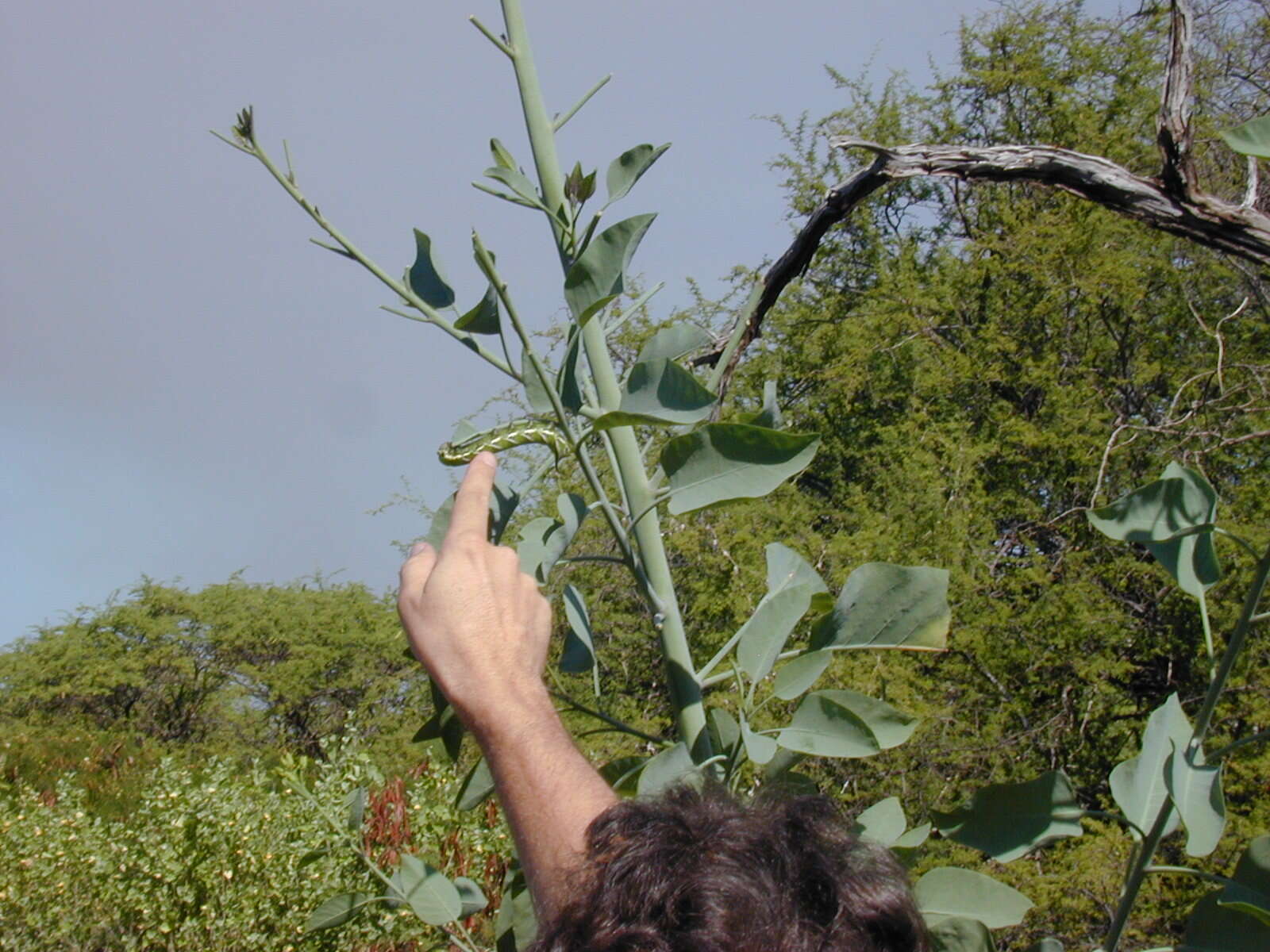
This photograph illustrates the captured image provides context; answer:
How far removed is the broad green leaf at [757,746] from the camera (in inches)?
34.8

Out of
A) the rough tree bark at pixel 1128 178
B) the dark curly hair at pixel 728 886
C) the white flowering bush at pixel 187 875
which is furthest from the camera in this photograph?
the white flowering bush at pixel 187 875

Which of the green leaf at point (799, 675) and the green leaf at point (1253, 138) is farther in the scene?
the green leaf at point (799, 675)

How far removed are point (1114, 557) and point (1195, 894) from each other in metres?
2.25

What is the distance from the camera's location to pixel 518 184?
3.15 feet

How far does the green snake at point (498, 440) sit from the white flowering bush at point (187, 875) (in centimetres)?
294

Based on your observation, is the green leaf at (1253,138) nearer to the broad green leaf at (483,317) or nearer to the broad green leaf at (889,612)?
the broad green leaf at (889,612)

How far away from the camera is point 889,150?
1.64 metres

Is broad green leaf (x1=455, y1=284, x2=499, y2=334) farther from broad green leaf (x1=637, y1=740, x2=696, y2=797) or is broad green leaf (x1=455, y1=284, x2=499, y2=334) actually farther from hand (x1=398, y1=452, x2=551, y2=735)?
broad green leaf (x1=637, y1=740, x2=696, y2=797)

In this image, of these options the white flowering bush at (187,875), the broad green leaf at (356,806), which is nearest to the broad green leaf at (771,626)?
the broad green leaf at (356,806)

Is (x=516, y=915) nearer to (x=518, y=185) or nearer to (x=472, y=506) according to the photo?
(x=472, y=506)

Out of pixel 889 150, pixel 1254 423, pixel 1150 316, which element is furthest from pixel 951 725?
pixel 889 150

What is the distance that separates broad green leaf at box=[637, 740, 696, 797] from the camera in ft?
2.99

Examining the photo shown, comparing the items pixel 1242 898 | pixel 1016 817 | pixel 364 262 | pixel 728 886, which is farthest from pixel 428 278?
pixel 1242 898

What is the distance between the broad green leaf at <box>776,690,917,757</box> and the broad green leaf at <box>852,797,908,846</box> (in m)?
0.11
